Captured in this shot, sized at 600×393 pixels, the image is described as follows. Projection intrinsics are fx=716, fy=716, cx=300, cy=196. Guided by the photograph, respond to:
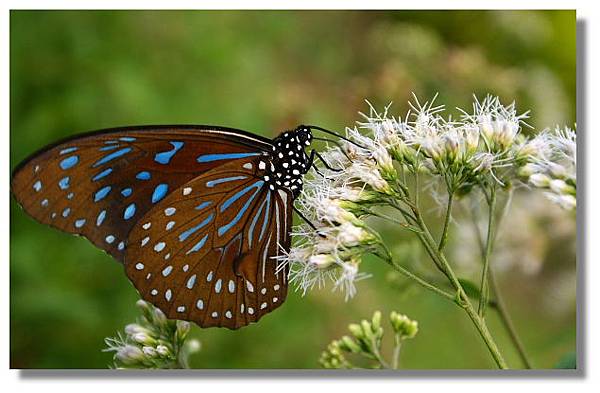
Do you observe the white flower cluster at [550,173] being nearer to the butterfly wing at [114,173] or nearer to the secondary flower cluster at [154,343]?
the butterfly wing at [114,173]

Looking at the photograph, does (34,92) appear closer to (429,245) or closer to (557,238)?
(429,245)

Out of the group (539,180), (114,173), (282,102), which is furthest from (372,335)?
(282,102)

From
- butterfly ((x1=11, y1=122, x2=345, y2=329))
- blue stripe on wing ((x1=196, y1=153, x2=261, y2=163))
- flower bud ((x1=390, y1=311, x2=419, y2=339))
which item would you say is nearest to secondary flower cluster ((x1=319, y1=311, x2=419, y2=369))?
flower bud ((x1=390, y1=311, x2=419, y2=339))

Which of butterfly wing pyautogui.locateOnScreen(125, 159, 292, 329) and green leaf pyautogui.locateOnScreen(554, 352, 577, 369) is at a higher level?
butterfly wing pyautogui.locateOnScreen(125, 159, 292, 329)

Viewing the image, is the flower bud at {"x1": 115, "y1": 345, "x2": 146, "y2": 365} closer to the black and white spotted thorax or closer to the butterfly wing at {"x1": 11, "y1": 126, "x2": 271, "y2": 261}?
the butterfly wing at {"x1": 11, "y1": 126, "x2": 271, "y2": 261}

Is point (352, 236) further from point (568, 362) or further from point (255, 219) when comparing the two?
point (568, 362)

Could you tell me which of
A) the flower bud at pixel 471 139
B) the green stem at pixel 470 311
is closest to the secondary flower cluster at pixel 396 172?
the flower bud at pixel 471 139
